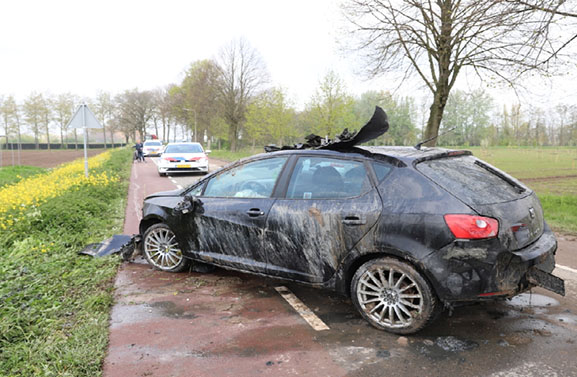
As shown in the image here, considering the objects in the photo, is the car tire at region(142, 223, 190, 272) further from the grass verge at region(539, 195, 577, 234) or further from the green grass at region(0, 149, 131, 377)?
the grass verge at region(539, 195, 577, 234)

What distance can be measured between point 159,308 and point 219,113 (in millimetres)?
44923

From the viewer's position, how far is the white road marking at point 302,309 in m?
3.70

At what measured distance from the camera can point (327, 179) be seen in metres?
3.91

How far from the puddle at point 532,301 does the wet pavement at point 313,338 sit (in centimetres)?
2

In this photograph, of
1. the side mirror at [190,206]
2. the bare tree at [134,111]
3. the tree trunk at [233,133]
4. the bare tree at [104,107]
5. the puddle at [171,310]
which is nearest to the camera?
the puddle at [171,310]

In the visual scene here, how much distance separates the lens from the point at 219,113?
47531 mm

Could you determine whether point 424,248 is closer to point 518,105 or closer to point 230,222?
point 230,222

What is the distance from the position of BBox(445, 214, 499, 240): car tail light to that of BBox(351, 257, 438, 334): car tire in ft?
1.52

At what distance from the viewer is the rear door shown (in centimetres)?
357

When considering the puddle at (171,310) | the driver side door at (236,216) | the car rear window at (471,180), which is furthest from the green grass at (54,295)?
the car rear window at (471,180)

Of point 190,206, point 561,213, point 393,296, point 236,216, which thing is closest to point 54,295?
point 190,206

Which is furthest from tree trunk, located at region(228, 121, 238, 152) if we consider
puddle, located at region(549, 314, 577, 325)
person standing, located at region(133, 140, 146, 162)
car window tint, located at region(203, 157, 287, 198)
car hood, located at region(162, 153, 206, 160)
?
puddle, located at region(549, 314, 577, 325)

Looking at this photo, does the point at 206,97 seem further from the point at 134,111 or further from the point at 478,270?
the point at 478,270

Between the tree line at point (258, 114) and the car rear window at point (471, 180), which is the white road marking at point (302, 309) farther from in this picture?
the tree line at point (258, 114)
